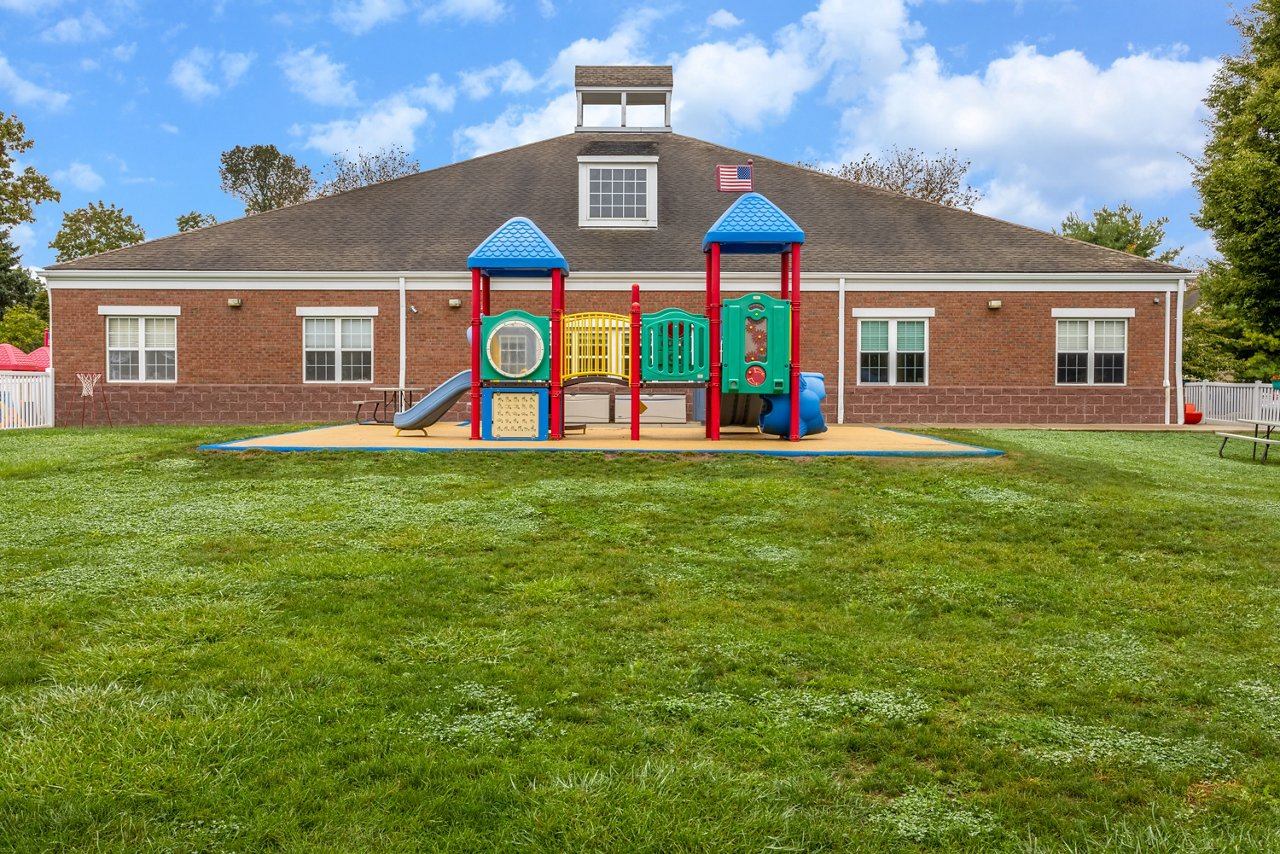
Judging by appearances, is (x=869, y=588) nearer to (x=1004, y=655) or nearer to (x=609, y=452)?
(x=1004, y=655)

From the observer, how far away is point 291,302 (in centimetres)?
2109

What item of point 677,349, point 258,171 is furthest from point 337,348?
point 258,171

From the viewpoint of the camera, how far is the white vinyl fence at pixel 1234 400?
86.2 ft

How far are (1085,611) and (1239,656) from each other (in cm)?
93

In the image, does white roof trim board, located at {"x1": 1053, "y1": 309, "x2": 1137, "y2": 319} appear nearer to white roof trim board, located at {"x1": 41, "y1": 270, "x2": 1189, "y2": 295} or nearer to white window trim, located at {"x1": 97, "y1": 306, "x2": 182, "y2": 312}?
white roof trim board, located at {"x1": 41, "y1": 270, "x2": 1189, "y2": 295}

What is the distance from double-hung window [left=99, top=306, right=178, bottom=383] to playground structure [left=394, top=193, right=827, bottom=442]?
12.0m

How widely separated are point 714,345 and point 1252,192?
20157 mm

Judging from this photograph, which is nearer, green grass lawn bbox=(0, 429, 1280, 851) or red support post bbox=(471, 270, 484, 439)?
green grass lawn bbox=(0, 429, 1280, 851)

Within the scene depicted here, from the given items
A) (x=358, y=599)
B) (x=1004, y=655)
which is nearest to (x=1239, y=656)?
(x=1004, y=655)

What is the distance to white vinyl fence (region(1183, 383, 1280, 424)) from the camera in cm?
2627

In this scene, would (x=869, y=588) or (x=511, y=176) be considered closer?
(x=869, y=588)

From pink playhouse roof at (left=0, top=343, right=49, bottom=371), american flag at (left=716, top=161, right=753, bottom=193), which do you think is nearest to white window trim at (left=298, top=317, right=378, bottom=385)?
american flag at (left=716, top=161, right=753, bottom=193)

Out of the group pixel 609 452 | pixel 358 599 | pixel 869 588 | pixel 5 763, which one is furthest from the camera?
pixel 609 452

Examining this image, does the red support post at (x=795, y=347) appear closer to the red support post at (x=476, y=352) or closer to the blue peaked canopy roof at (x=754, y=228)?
the blue peaked canopy roof at (x=754, y=228)
